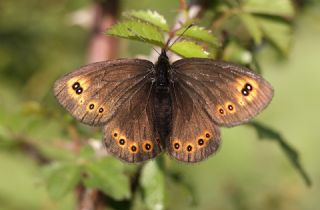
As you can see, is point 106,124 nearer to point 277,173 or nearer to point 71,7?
point 71,7

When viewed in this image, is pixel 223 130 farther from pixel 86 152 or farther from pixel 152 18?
pixel 152 18

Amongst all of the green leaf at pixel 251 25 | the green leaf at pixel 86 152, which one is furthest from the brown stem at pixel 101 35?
the green leaf at pixel 251 25

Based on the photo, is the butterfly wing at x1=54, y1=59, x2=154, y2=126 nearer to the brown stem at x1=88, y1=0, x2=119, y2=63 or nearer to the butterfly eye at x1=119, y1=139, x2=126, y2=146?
the butterfly eye at x1=119, y1=139, x2=126, y2=146

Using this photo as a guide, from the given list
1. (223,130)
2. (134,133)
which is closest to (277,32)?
(134,133)

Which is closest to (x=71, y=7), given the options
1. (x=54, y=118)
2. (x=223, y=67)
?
(x=54, y=118)

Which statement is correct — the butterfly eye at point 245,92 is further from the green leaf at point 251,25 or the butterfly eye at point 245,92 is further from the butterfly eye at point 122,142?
the butterfly eye at point 122,142

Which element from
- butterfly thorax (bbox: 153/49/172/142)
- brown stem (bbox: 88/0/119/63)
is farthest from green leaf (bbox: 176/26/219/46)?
brown stem (bbox: 88/0/119/63)
